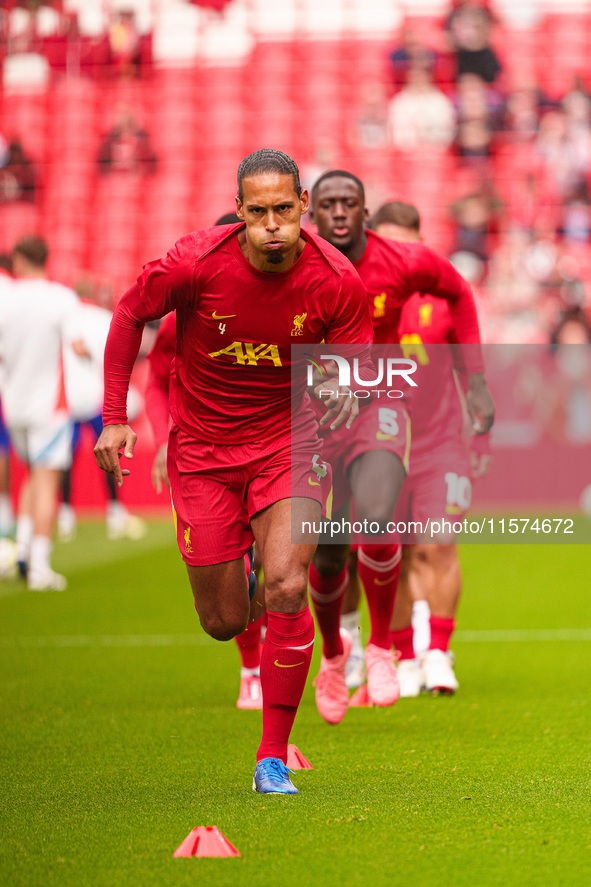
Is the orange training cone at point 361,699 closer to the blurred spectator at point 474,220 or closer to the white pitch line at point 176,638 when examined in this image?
the white pitch line at point 176,638

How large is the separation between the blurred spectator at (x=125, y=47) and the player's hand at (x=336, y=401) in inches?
724

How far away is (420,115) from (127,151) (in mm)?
4517

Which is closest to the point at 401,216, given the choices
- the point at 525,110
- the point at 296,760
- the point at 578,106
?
the point at 296,760

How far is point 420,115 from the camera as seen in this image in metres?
19.6

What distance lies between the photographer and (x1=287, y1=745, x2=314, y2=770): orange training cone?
4.78 m

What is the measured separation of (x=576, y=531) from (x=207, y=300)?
10.5m

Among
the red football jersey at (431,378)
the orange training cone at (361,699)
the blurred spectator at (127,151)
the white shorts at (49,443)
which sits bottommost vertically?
the orange training cone at (361,699)

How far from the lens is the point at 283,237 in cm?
429

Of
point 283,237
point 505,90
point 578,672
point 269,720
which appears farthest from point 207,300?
point 505,90

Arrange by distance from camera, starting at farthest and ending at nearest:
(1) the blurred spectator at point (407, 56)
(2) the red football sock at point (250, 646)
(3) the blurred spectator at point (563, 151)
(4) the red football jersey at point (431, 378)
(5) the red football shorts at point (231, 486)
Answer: (1) the blurred spectator at point (407, 56)
(3) the blurred spectator at point (563, 151)
(4) the red football jersey at point (431, 378)
(2) the red football sock at point (250, 646)
(5) the red football shorts at point (231, 486)

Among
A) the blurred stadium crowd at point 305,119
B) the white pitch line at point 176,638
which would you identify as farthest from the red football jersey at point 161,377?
the blurred stadium crowd at point 305,119

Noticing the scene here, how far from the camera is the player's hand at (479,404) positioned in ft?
19.2

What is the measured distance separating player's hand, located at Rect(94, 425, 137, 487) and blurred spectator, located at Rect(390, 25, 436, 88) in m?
15.9

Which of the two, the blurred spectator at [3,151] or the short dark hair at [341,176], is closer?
the short dark hair at [341,176]
